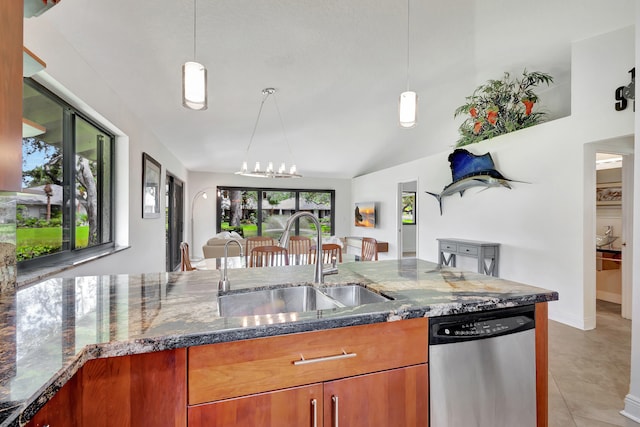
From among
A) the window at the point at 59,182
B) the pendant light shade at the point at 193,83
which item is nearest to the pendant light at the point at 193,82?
the pendant light shade at the point at 193,83

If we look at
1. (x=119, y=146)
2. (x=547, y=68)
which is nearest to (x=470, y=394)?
(x=119, y=146)

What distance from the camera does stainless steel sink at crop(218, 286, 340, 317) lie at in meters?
1.40

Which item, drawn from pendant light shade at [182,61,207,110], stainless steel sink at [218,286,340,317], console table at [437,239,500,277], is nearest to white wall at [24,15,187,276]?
pendant light shade at [182,61,207,110]

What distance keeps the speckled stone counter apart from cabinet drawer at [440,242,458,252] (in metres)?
2.85

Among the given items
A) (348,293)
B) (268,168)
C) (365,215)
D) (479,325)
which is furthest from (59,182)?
(365,215)

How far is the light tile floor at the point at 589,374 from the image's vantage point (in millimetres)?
1857

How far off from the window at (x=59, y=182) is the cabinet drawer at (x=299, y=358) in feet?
3.89

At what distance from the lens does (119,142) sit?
309 centimetres

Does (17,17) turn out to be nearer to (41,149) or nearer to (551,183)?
(41,149)

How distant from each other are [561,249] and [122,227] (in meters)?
4.61

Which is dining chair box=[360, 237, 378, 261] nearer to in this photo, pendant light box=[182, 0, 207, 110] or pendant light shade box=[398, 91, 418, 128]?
pendant light shade box=[398, 91, 418, 128]

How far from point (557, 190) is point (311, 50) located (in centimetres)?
302

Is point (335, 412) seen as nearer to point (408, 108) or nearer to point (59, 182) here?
point (408, 108)

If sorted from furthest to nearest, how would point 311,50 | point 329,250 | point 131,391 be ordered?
point 329,250 → point 311,50 → point 131,391
